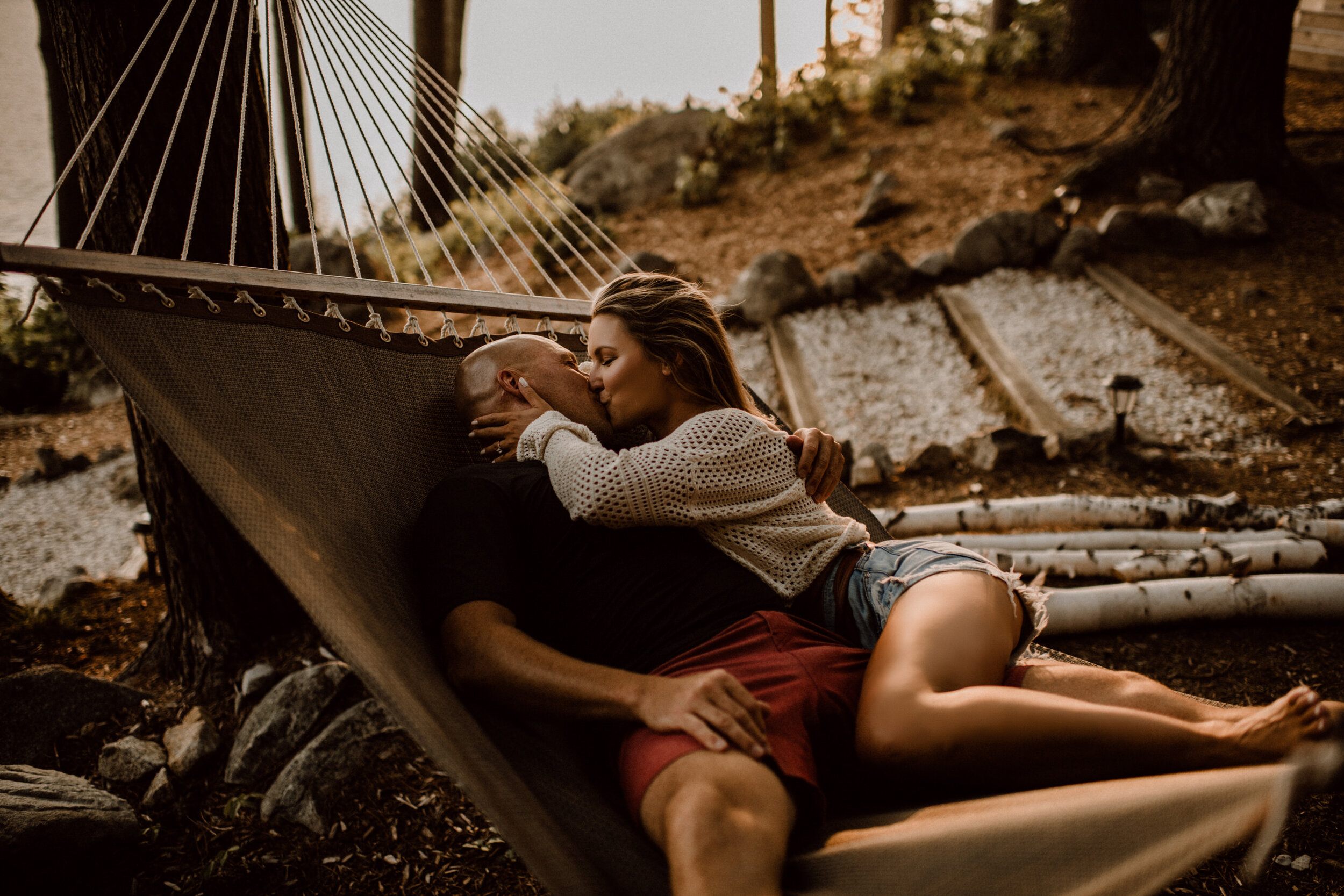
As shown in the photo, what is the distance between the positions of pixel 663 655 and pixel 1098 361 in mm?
3608

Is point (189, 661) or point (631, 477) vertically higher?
point (631, 477)

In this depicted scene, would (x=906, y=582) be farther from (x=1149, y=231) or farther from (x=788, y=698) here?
(x=1149, y=231)

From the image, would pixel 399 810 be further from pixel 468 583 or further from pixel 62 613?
pixel 62 613

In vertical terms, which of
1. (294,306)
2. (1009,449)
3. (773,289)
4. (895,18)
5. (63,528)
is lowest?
(63,528)

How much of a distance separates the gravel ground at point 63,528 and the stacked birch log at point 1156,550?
3494 mm

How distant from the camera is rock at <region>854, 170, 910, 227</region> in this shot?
577cm

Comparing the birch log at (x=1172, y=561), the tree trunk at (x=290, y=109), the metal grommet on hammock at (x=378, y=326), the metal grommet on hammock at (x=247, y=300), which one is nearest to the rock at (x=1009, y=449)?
the birch log at (x=1172, y=561)

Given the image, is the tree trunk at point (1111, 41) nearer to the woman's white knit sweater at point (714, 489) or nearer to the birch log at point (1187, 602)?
the birch log at point (1187, 602)

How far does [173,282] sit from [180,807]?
1134 millimetres

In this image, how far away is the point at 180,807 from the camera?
1.64 metres

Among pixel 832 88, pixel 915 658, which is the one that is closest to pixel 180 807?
pixel 915 658

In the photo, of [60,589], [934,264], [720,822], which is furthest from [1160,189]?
[60,589]

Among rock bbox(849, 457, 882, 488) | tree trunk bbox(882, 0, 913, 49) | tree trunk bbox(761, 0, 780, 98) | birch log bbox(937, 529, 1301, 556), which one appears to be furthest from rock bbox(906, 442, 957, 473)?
tree trunk bbox(882, 0, 913, 49)

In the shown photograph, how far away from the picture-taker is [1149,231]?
15.4ft
